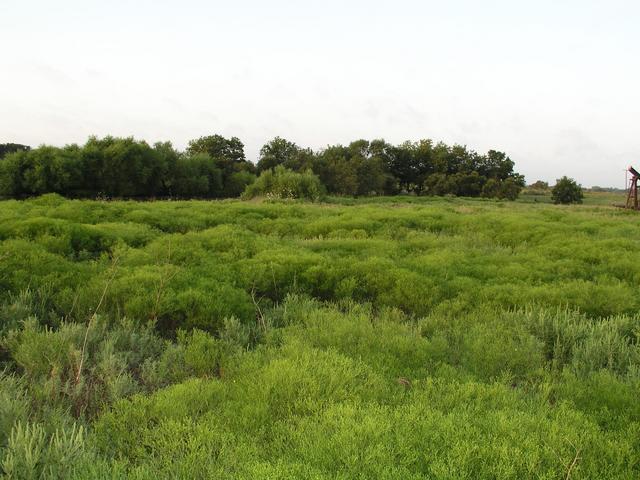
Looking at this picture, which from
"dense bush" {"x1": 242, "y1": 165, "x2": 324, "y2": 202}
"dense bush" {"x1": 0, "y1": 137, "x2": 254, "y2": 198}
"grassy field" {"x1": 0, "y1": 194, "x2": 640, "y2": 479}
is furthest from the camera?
"dense bush" {"x1": 0, "y1": 137, "x2": 254, "y2": 198}

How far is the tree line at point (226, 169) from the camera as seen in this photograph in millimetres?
46625

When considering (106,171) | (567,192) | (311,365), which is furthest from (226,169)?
(311,365)

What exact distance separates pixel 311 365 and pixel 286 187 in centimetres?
3871

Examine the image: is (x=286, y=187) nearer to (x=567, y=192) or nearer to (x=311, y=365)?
(x=311, y=365)

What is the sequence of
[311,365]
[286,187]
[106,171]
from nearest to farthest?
[311,365] < [286,187] < [106,171]

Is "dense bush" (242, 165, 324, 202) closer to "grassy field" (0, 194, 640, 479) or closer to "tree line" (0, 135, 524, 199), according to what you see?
"tree line" (0, 135, 524, 199)

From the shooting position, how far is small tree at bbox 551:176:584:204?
245ft

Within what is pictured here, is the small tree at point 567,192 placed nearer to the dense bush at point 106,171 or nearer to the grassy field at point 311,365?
the dense bush at point 106,171

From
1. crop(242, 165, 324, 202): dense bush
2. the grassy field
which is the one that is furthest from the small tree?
the grassy field

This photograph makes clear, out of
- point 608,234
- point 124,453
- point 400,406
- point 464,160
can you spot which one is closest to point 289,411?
point 400,406

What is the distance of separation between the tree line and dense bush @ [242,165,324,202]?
1286 centimetres

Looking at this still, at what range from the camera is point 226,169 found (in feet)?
256

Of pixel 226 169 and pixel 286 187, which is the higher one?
pixel 226 169

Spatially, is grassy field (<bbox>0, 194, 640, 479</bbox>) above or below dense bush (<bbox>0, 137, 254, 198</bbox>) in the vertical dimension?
below
